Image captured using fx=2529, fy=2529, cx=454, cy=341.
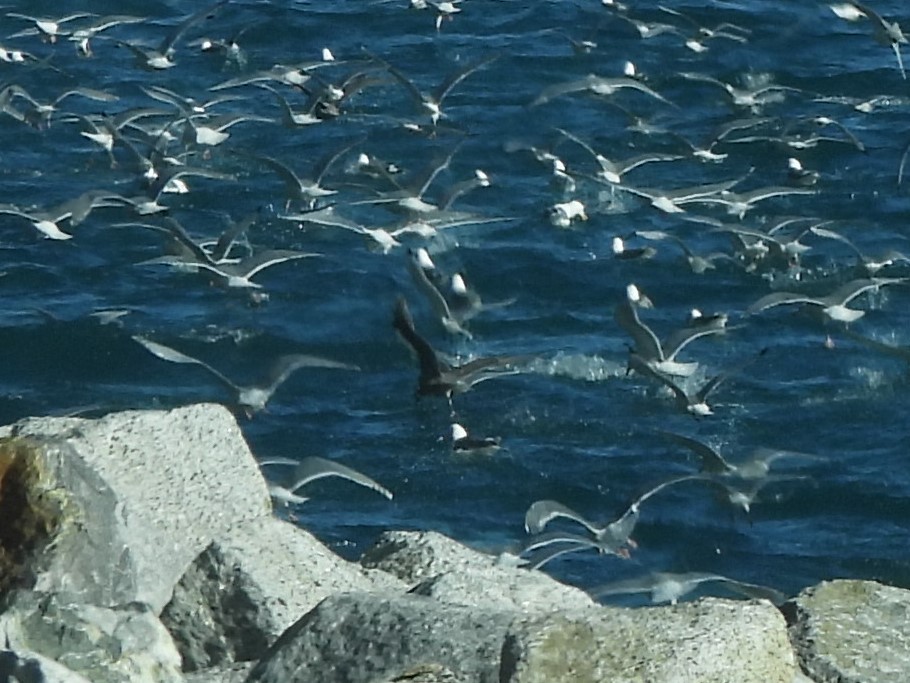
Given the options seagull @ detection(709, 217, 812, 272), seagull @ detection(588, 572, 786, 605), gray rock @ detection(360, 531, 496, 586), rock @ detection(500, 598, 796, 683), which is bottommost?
seagull @ detection(709, 217, 812, 272)

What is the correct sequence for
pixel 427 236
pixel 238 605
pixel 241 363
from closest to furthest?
1. pixel 238 605
2. pixel 241 363
3. pixel 427 236

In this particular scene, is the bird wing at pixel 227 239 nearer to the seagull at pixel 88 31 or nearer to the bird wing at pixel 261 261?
the bird wing at pixel 261 261

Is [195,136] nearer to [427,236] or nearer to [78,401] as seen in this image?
[427,236]

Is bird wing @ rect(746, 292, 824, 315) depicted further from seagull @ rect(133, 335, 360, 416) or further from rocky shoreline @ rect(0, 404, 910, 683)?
rocky shoreline @ rect(0, 404, 910, 683)

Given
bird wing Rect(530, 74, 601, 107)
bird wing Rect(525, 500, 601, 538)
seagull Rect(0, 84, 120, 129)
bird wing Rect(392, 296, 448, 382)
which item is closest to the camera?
bird wing Rect(525, 500, 601, 538)

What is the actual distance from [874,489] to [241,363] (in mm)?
6385

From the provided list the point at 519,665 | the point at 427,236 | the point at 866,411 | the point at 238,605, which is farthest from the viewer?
the point at 427,236

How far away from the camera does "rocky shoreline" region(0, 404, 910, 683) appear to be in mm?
8672

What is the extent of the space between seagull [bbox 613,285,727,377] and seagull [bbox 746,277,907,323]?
0.79m

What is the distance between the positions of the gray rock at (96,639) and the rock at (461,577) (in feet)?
8.16

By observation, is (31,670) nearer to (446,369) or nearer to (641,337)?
(446,369)

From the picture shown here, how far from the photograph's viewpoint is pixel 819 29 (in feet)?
112

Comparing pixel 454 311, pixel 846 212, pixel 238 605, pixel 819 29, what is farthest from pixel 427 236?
pixel 238 605

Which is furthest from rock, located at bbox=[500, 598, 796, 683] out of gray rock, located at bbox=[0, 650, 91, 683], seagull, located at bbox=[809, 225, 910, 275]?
seagull, located at bbox=[809, 225, 910, 275]
